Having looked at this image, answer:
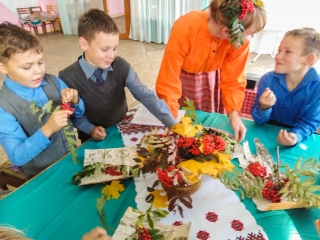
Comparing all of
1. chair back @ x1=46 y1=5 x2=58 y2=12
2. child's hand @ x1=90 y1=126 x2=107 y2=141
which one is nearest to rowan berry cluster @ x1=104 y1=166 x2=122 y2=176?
child's hand @ x1=90 y1=126 x2=107 y2=141

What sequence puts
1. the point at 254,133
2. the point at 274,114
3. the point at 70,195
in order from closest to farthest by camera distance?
the point at 70,195, the point at 254,133, the point at 274,114

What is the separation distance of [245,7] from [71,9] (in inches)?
232

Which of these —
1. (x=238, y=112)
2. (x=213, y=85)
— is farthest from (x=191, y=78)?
(x=238, y=112)

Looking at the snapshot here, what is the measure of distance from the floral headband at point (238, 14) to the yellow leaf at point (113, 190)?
794mm

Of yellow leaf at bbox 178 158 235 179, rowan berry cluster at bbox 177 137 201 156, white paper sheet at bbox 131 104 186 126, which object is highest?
rowan berry cluster at bbox 177 137 201 156

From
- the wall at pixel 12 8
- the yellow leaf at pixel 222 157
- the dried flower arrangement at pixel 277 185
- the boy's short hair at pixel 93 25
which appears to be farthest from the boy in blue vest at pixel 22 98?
the wall at pixel 12 8

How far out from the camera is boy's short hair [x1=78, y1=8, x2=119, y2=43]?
1.29 m

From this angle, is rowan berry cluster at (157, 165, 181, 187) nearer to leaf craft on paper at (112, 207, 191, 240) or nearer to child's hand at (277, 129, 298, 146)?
leaf craft on paper at (112, 207, 191, 240)

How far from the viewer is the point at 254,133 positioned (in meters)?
1.29

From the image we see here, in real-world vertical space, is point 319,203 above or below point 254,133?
above

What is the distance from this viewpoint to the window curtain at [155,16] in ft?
14.9

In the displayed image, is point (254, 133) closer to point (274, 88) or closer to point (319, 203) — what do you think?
point (274, 88)

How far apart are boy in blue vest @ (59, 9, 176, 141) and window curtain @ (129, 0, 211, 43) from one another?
3383 millimetres

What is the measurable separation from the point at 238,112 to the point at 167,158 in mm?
733
